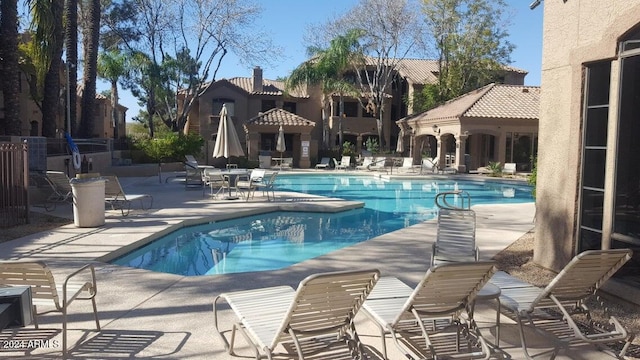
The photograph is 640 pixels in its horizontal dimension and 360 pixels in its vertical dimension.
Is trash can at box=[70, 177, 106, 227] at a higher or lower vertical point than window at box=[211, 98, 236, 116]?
lower

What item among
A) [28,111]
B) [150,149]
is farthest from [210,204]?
[28,111]

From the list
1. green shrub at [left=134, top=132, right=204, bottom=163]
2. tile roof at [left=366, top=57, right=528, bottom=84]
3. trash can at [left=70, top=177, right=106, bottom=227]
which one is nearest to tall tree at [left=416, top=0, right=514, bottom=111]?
tile roof at [left=366, top=57, right=528, bottom=84]

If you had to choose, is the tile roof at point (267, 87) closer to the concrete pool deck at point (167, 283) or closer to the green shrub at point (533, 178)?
the green shrub at point (533, 178)

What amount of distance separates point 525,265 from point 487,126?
80.3ft

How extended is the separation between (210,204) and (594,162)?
10.1m

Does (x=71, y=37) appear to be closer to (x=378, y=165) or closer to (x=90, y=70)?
(x=90, y=70)

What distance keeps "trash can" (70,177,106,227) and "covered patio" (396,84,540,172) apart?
77.0ft

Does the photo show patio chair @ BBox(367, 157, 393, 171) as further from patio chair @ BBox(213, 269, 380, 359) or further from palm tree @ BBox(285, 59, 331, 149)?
patio chair @ BBox(213, 269, 380, 359)

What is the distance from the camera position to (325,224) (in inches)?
509

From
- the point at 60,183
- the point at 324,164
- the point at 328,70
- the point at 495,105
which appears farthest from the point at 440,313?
the point at 328,70

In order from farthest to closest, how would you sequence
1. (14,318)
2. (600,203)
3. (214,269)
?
(214,269), (600,203), (14,318)

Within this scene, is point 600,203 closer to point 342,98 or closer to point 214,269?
point 214,269

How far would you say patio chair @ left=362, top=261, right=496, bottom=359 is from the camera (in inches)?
142

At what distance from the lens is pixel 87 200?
32.3 ft
